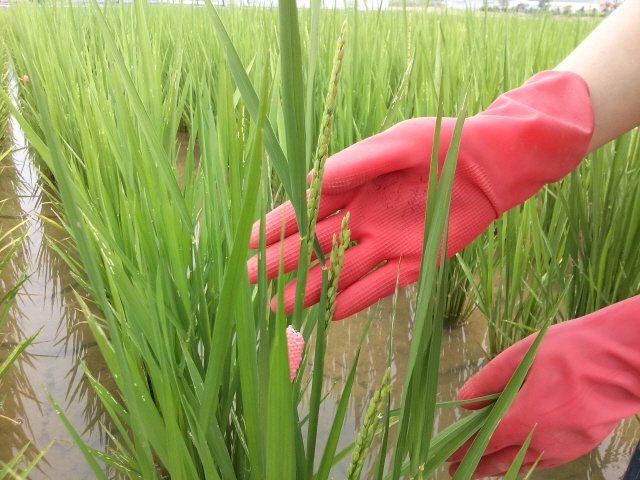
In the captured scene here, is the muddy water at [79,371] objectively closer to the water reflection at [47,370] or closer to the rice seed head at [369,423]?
the water reflection at [47,370]

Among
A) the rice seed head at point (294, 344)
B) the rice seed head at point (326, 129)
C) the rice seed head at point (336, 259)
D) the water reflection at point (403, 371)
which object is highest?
the rice seed head at point (326, 129)

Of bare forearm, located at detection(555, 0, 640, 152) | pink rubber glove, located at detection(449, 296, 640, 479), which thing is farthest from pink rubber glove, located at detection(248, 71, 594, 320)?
pink rubber glove, located at detection(449, 296, 640, 479)

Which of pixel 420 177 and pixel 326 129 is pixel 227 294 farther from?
pixel 420 177

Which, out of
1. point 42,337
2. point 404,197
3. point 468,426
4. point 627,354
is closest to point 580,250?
point 627,354

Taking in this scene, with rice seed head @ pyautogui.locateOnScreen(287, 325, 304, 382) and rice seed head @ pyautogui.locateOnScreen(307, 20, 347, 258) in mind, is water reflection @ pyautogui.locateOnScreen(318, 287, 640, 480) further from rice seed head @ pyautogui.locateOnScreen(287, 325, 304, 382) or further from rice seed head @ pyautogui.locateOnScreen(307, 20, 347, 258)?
rice seed head @ pyautogui.locateOnScreen(307, 20, 347, 258)

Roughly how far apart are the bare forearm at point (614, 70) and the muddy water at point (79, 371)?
0.54m

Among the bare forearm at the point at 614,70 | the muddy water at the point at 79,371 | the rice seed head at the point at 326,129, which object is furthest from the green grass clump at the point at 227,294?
the bare forearm at the point at 614,70

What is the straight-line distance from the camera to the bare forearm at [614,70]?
0.70m

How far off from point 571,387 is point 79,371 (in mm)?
881

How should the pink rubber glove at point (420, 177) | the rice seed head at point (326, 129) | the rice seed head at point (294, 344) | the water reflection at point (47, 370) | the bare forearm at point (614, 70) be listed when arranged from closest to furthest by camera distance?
the rice seed head at point (326, 129) → the rice seed head at point (294, 344) → the pink rubber glove at point (420, 177) → the bare forearm at point (614, 70) → the water reflection at point (47, 370)

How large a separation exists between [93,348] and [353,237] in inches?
28.5

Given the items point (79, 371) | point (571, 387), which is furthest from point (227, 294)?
point (79, 371)

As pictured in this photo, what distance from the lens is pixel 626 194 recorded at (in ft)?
2.98

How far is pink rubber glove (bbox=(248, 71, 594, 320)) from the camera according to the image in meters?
0.59
